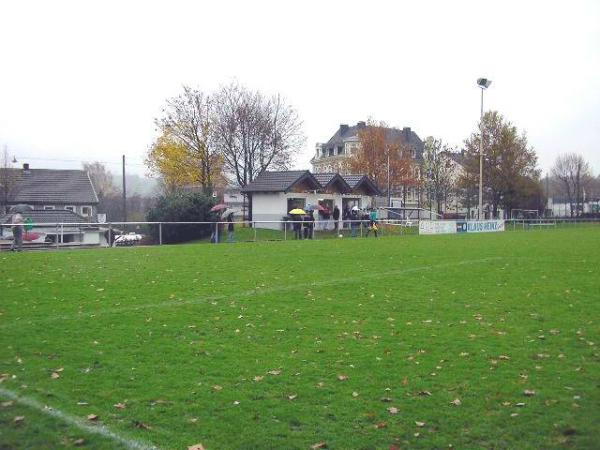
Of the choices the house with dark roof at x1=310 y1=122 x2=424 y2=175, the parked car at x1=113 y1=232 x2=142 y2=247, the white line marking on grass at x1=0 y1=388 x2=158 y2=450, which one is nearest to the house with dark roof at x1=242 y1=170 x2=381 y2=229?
the parked car at x1=113 y1=232 x2=142 y2=247

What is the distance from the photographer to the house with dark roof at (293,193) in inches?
1708

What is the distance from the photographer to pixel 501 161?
66188 millimetres

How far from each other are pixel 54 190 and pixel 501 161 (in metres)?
48.4

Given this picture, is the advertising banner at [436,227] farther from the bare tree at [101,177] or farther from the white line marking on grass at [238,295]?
the bare tree at [101,177]

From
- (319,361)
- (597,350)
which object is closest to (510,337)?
(597,350)

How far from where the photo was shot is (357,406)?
5613 millimetres

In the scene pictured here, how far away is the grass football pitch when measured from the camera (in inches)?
197

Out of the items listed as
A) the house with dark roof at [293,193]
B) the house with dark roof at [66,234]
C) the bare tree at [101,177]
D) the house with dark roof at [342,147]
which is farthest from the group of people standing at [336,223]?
the bare tree at [101,177]

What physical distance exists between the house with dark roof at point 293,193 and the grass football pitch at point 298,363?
29052 mm

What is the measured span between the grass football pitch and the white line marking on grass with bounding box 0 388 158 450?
0.8 inches

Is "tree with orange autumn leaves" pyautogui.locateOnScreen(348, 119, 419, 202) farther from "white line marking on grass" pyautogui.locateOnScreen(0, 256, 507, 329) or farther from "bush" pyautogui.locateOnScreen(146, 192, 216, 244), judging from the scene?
"white line marking on grass" pyautogui.locateOnScreen(0, 256, 507, 329)

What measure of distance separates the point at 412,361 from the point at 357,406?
172 centimetres

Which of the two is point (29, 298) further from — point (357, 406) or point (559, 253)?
point (559, 253)

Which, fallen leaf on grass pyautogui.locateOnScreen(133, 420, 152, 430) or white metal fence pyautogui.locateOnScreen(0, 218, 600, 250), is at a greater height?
white metal fence pyautogui.locateOnScreen(0, 218, 600, 250)
